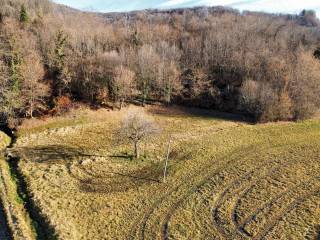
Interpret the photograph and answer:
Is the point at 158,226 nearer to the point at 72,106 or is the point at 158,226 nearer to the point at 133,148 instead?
the point at 133,148

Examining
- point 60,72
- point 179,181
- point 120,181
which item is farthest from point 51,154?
point 60,72

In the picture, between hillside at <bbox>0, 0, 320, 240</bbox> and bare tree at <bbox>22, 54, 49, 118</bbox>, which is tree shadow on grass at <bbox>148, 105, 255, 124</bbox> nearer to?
hillside at <bbox>0, 0, 320, 240</bbox>

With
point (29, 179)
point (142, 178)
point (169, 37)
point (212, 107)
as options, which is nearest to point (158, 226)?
point (142, 178)

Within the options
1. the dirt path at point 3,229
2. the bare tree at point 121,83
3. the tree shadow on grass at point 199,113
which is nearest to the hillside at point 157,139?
the dirt path at point 3,229

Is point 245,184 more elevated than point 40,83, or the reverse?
point 40,83

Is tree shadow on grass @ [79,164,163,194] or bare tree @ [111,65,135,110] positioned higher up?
bare tree @ [111,65,135,110]

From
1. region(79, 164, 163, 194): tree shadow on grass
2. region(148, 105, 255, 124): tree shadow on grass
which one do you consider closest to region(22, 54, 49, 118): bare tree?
region(148, 105, 255, 124): tree shadow on grass

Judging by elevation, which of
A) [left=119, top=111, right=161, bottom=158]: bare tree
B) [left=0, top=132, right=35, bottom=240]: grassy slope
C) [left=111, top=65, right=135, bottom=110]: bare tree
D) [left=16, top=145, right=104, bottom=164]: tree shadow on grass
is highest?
[left=111, top=65, right=135, bottom=110]: bare tree
